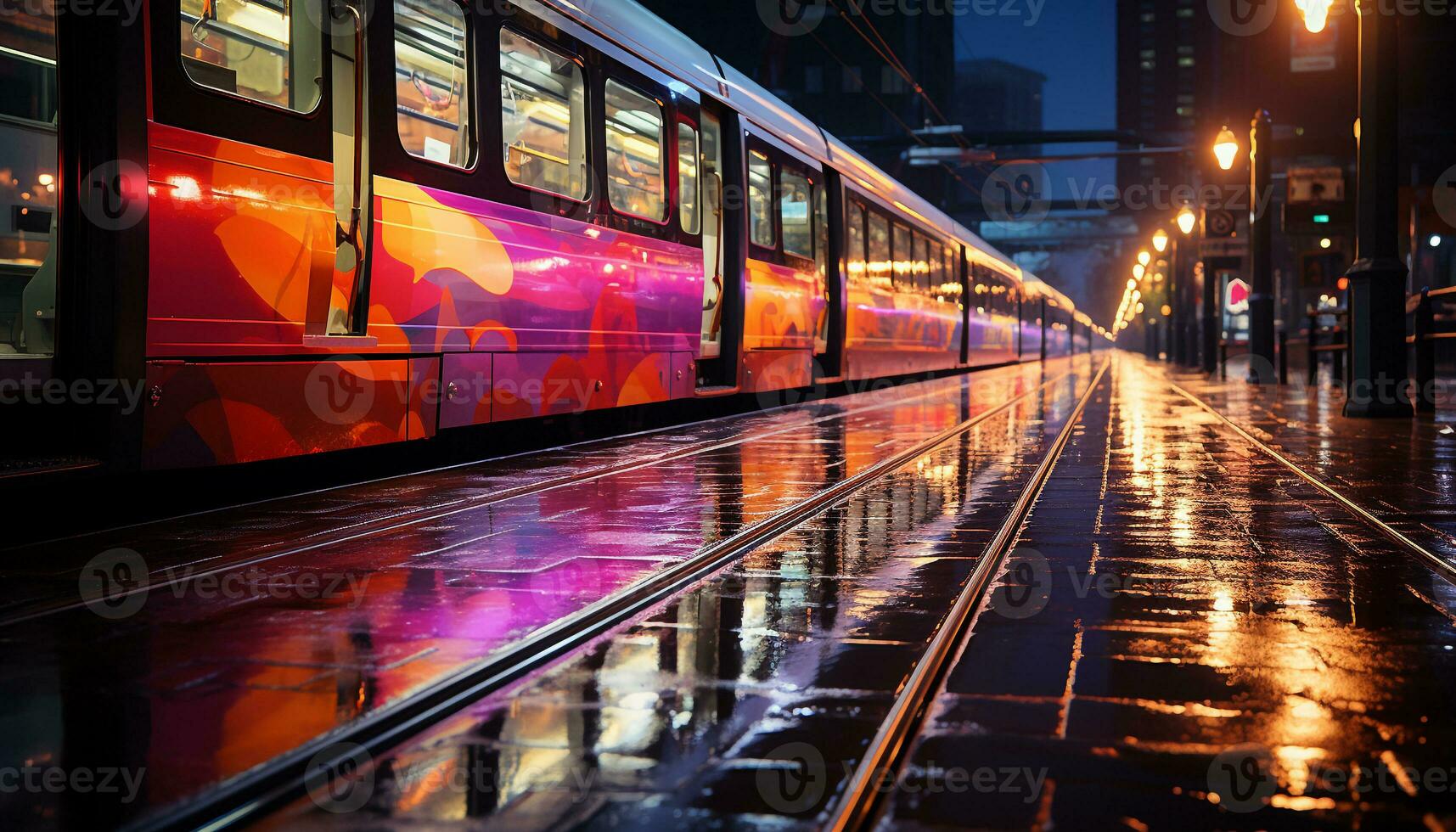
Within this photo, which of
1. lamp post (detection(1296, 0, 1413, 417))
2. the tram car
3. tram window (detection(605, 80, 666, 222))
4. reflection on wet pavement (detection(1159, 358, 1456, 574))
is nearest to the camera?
the tram car

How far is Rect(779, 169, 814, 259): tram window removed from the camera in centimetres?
1595

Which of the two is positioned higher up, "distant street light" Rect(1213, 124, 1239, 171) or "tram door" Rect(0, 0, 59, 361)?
"distant street light" Rect(1213, 124, 1239, 171)

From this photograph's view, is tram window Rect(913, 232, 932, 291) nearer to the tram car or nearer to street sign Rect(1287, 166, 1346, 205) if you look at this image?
street sign Rect(1287, 166, 1346, 205)

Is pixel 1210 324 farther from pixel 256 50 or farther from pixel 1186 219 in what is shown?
pixel 256 50

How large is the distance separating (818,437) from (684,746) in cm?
939

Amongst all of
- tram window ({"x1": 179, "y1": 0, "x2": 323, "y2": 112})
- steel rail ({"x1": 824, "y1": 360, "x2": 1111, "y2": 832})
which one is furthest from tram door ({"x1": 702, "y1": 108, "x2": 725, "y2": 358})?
steel rail ({"x1": 824, "y1": 360, "x2": 1111, "y2": 832})

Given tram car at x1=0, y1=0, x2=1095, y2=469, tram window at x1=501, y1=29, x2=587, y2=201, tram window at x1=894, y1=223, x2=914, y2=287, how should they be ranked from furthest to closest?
tram window at x1=894, y1=223, x2=914, y2=287, tram window at x1=501, y1=29, x2=587, y2=201, tram car at x1=0, y1=0, x2=1095, y2=469

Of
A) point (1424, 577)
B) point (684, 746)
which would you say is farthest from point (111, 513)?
point (1424, 577)

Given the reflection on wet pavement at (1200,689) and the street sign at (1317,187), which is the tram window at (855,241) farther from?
the reflection on wet pavement at (1200,689)

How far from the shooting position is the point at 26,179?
21.3ft

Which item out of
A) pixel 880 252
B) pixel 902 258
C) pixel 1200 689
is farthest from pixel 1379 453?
pixel 902 258

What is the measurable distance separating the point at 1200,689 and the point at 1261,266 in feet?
78.7

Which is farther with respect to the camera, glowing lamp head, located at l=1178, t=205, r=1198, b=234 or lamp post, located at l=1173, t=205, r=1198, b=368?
lamp post, located at l=1173, t=205, r=1198, b=368

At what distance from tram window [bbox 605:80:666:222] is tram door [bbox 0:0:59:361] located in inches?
200
